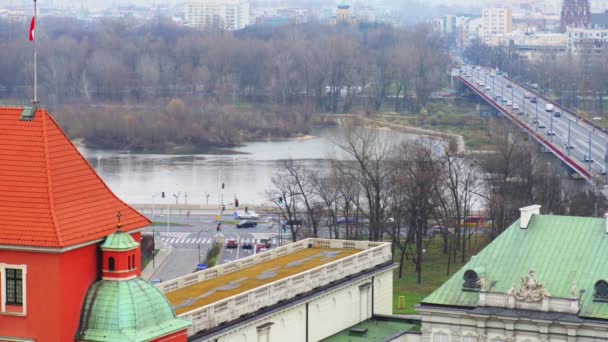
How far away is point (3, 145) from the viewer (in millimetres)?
33969

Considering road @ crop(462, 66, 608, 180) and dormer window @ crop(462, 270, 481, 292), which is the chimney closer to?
dormer window @ crop(462, 270, 481, 292)

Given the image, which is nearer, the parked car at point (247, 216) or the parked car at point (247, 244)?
the parked car at point (247, 244)

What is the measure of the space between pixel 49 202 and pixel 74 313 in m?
2.03

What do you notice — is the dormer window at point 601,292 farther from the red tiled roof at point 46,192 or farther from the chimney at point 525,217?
the red tiled roof at point 46,192

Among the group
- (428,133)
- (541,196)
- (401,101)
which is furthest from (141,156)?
(541,196)

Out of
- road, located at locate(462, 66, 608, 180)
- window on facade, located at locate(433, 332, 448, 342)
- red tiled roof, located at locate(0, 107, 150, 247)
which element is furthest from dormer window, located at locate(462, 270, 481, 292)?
road, located at locate(462, 66, 608, 180)

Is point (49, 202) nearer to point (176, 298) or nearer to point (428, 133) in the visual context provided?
point (176, 298)

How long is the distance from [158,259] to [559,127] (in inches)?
2519

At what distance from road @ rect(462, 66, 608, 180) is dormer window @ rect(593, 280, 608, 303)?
46.5m

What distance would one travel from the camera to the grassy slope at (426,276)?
60341mm

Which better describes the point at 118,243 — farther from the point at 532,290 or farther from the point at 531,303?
the point at 531,303

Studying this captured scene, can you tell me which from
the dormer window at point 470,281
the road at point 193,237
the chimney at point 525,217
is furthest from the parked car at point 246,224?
the dormer window at point 470,281

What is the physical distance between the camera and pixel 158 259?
236ft

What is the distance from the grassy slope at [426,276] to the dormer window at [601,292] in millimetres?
14030
